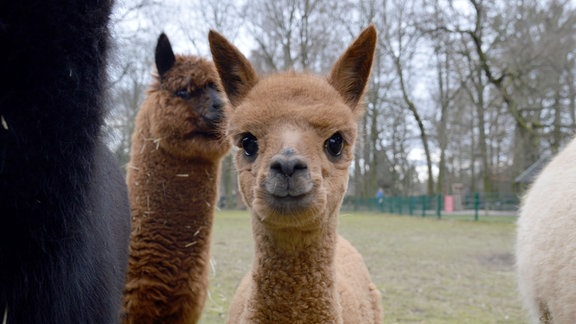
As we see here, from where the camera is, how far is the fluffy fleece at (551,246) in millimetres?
2811

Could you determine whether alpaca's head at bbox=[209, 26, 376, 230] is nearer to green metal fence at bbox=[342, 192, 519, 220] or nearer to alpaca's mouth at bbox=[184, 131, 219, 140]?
alpaca's mouth at bbox=[184, 131, 219, 140]

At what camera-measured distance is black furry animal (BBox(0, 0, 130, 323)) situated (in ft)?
5.13

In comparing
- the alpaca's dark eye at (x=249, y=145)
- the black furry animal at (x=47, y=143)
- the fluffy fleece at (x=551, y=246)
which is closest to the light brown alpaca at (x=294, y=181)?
the alpaca's dark eye at (x=249, y=145)

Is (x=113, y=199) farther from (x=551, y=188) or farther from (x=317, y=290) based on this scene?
(x=551, y=188)

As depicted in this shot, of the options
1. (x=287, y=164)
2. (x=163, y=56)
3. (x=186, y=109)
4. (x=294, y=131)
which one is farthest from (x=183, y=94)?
(x=287, y=164)

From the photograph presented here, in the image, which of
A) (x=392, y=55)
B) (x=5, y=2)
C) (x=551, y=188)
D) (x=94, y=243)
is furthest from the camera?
(x=392, y=55)

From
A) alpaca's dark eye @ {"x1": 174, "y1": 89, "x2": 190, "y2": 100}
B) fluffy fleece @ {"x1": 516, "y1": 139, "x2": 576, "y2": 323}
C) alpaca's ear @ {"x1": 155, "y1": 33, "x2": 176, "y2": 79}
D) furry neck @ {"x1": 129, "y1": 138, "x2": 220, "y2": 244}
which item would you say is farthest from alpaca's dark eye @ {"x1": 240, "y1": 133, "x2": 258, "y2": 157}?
fluffy fleece @ {"x1": 516, "y1": 139, "x2": 576, "y2": 323}

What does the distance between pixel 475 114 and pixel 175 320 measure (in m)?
29.4

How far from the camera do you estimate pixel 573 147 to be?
3660 millimetres

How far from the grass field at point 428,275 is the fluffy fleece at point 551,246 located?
1358 mm

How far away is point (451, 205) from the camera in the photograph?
2881 cm

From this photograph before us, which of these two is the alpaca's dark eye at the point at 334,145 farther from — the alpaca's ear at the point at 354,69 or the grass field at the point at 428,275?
the grass field at the point at 428,275

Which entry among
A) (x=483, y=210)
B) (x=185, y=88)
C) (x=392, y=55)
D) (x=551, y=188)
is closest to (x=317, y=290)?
(x=551, y=188)

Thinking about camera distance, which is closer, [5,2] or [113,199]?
[5,2]
